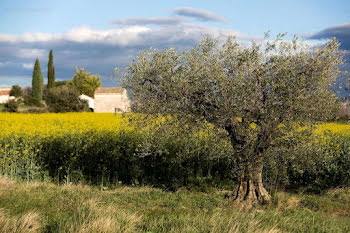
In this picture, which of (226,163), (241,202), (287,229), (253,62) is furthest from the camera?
(226,163)

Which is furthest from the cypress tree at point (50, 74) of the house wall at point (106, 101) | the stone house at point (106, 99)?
the house wall at point (106, 101)

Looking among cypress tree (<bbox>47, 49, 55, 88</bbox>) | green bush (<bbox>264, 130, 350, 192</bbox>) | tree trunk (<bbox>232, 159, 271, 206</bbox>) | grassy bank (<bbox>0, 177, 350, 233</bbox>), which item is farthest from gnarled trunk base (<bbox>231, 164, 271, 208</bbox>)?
cypress tree (<bbox>47, 49, 55, 88</bbox>)

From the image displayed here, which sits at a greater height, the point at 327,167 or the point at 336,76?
the point at 336,76

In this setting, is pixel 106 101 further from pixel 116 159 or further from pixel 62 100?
pixel 116 159

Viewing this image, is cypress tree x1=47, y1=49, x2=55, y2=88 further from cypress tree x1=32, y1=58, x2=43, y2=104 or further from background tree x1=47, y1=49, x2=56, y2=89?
cypress tree x1=32, y1=58, x2=43, y2=104

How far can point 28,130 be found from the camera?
15.6 m

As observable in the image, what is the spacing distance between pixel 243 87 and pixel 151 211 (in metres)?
3.93

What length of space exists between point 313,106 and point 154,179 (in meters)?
6.56

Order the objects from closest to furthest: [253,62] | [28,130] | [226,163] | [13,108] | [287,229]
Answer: [287,229], [253,62], [226,163], [28,130], [13,108]

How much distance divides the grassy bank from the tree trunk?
1.14 feet

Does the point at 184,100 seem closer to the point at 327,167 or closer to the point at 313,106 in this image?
the point at 313,106

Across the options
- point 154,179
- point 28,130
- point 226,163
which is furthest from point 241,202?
point 28,130

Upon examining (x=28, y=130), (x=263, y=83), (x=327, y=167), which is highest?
(x=263, y=83)

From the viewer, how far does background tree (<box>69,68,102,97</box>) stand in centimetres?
8953
